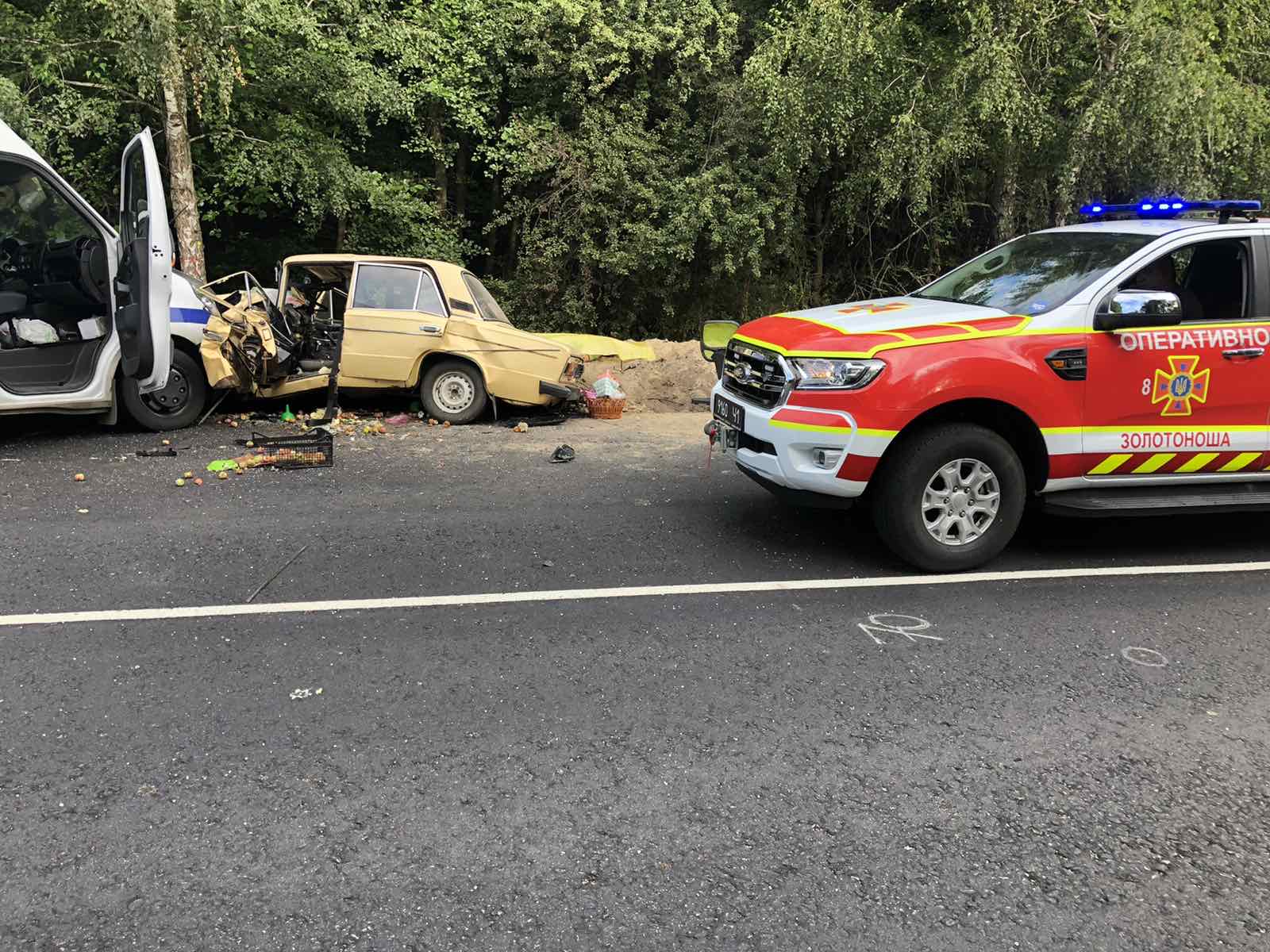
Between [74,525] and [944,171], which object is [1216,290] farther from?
[944,171]

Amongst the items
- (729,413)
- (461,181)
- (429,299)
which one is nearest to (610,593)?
(729,413)

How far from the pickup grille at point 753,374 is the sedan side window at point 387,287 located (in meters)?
4.89

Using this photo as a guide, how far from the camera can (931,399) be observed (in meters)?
5.09

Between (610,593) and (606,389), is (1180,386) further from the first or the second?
(606,389)

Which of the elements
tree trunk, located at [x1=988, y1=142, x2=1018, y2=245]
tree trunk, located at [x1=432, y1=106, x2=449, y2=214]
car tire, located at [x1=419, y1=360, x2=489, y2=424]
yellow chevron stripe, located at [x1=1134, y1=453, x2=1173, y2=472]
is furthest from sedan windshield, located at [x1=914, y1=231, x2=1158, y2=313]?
tree trunk, located at [x1=432, y1=106, x2=449, y2=214]

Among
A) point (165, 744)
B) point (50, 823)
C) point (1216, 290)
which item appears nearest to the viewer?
point (50, 823)

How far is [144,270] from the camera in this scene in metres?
7.58

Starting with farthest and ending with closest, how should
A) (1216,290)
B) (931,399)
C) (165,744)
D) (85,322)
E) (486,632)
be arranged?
(85,322)
(1216,290)
(931,399)
(486,632)
(165,744)

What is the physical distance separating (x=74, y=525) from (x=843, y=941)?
5.52 metres

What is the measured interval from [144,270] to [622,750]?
6349mm

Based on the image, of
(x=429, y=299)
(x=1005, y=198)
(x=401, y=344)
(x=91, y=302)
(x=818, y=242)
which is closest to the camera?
(x=91, y=302)

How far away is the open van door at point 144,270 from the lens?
24.8 ft

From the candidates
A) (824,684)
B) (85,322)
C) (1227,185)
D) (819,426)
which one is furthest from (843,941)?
(1227,185)

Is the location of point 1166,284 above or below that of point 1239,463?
above
